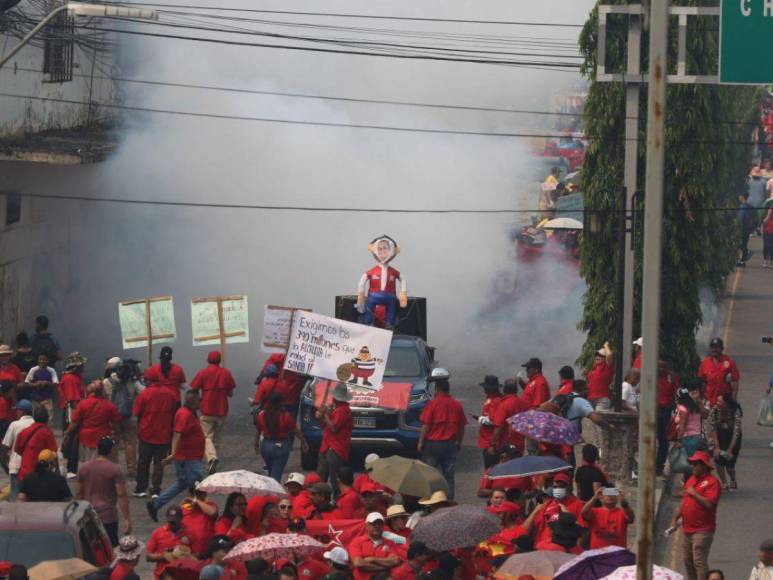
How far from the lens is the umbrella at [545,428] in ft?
48.4

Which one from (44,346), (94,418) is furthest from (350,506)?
(44,346)

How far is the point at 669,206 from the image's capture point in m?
23.0

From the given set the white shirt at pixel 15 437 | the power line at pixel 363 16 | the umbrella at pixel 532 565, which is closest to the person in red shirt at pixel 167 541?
the umbrella at pixel 532 565

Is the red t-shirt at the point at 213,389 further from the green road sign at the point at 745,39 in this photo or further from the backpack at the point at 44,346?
the green road sign at the point at 745,39

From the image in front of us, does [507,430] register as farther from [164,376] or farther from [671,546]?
[164,376]

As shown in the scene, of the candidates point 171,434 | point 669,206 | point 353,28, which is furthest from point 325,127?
point 171,434

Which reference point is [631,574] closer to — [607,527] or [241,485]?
[607,527]

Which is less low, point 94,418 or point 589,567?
point 94,418

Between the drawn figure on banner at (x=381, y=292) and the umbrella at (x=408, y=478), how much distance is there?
28.2 ft

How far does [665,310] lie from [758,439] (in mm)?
2807

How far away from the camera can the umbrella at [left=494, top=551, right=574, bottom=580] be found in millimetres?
10875

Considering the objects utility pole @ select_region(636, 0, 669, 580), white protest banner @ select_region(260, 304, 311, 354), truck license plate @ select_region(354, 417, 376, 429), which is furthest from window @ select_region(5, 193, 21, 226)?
utility pole @ select_region(636, 0, 669, 580)

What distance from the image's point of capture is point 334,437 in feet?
54.4

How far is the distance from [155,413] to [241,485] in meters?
4.02
